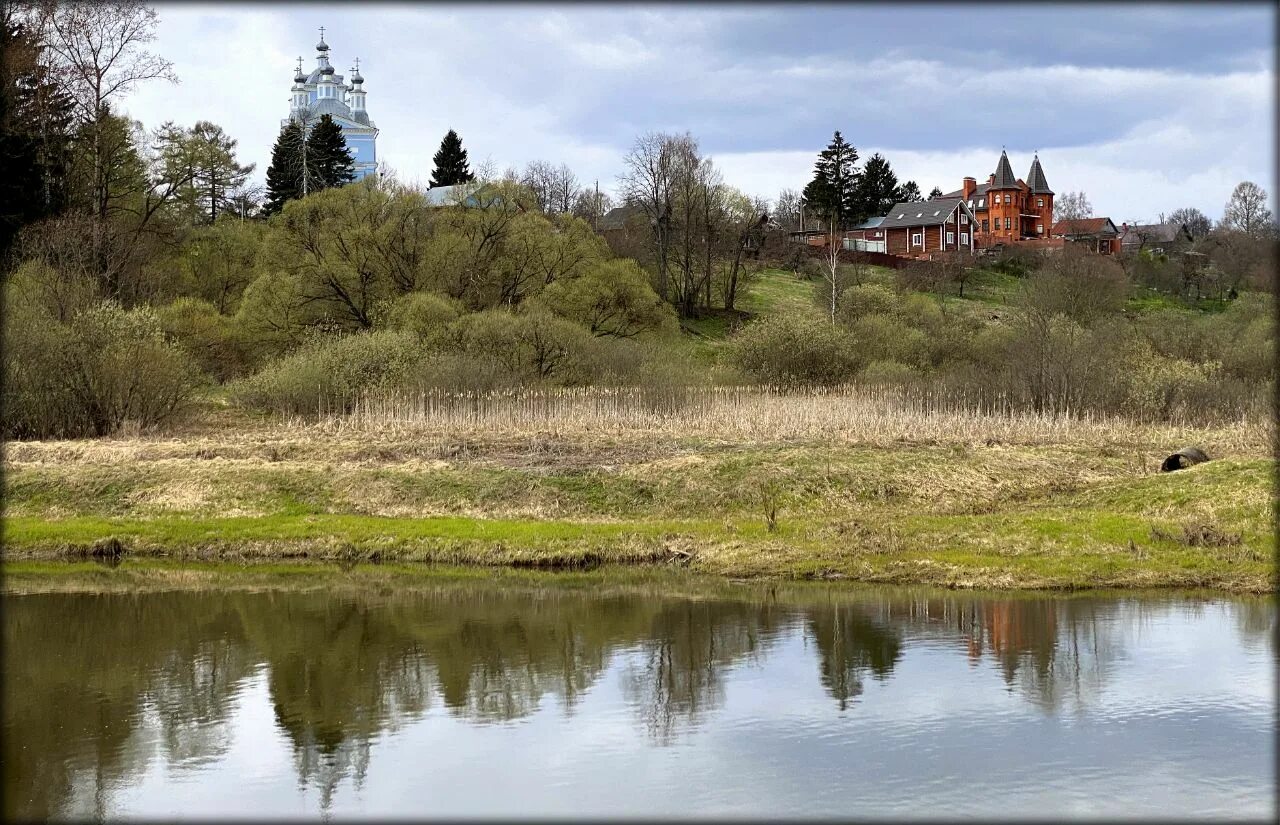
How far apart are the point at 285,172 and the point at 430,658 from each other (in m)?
55.6

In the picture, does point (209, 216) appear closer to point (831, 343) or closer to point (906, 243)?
point (831, 343)

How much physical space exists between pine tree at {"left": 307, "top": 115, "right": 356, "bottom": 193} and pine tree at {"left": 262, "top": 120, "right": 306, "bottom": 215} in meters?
0.69

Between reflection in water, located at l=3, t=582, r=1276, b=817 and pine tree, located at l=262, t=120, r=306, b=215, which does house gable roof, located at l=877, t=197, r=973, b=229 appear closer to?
pine tree, located at l=262, t=120, r=306, b=215

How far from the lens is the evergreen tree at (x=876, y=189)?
92.2 m

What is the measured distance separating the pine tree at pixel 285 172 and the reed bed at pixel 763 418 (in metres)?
35.4

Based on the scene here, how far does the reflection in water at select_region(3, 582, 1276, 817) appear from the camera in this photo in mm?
10969

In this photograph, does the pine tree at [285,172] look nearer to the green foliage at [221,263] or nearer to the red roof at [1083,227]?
the green foliage at [221,263]

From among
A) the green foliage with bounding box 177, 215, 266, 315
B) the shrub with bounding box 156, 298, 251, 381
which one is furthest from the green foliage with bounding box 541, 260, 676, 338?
the green foliage with bounding box 177, 215, 266, 315

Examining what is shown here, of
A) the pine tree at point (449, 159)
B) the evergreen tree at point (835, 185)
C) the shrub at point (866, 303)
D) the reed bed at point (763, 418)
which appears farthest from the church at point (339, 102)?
the reed bed at point (763, 418)

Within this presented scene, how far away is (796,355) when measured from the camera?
41.2 metres

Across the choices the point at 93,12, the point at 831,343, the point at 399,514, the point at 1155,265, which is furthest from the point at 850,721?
the point at 1155,265

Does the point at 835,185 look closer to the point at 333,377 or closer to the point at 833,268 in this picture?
the point at 833,268

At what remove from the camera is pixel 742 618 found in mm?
15398

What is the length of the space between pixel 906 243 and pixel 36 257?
215 feet
